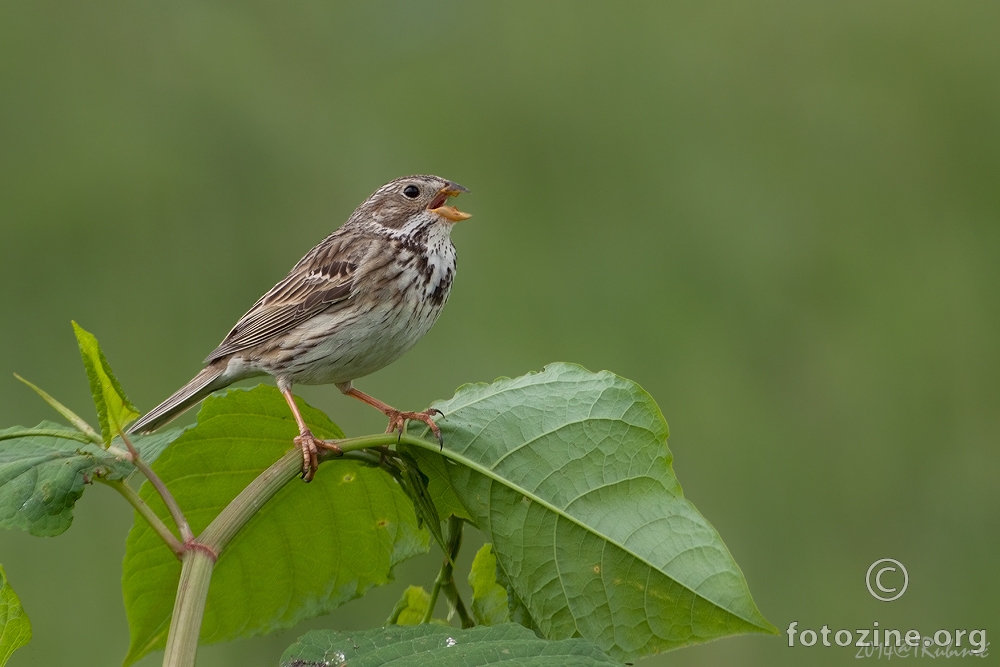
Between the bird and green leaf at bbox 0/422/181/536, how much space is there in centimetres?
186

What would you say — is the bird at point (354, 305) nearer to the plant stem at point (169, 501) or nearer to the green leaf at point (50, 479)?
the green leaf at point (50, 479)

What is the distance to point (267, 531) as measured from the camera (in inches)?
113

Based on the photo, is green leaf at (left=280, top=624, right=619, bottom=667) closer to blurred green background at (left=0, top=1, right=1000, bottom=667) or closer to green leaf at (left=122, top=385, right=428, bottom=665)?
green leaf at (left=122, top=385, right=428, bottom=665)

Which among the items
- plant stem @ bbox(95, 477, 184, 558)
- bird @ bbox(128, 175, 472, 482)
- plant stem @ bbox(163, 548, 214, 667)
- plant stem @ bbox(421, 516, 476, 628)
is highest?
bird @ bbox(128, 175, 472, 482)

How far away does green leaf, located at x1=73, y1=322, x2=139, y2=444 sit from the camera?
1.96 m

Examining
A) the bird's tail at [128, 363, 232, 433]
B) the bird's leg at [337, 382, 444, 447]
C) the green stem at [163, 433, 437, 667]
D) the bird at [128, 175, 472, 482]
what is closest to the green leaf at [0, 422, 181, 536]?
the green stem at [163, 433, 437, 667]

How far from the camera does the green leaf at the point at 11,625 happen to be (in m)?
2.25

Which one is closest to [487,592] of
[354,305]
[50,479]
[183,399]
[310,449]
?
[310,449]

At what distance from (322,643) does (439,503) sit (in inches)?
23.8

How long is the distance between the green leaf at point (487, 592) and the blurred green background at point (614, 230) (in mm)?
3972

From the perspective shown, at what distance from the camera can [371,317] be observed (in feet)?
14.9

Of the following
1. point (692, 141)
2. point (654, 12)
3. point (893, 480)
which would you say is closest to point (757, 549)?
point (893, 480)

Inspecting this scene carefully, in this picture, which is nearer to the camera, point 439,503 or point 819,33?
point 439,503

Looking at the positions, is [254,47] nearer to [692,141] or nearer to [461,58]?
[461,58]
